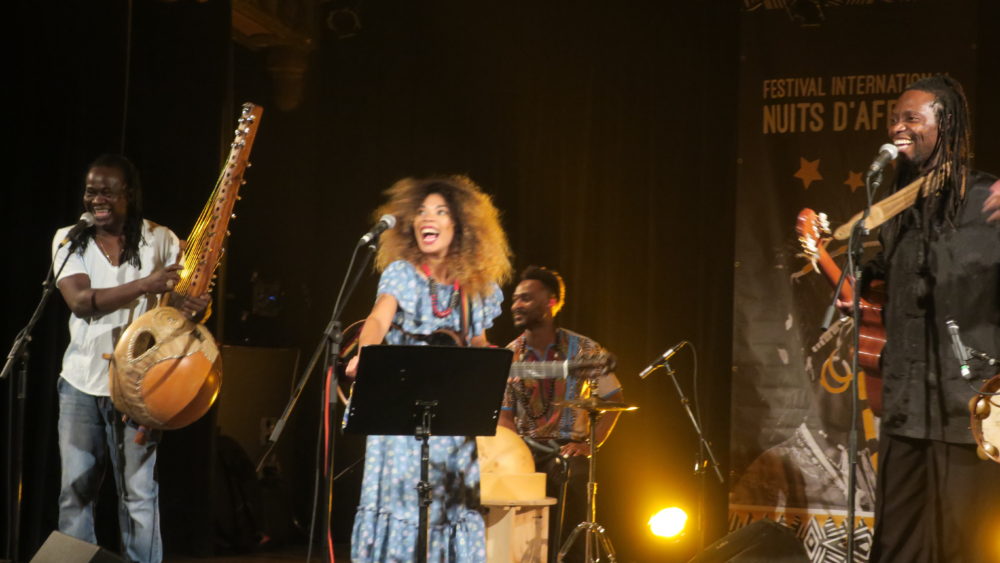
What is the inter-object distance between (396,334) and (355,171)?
3.99 m

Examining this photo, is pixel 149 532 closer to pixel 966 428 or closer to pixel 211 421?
pixel 211 421

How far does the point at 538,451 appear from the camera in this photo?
22.2 feet

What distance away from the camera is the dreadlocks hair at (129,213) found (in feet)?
17.2

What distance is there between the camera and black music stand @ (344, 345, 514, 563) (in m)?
4.17

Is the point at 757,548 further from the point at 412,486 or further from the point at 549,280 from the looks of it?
the point at 549,280

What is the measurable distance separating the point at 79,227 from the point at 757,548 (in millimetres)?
3384

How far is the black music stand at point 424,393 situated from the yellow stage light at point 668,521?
119 inches

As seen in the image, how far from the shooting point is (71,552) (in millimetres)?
4160

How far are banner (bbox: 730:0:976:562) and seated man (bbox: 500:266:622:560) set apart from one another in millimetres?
901

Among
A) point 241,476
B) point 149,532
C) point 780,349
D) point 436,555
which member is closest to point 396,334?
point 436,555

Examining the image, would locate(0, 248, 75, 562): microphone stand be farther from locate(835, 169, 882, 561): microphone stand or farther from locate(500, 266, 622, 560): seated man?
locate(835, 169, 882, 561): microphone stand

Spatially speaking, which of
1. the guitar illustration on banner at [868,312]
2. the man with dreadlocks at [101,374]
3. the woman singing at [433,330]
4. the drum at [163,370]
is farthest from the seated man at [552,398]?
the guitar illustration on banner at [868,312]

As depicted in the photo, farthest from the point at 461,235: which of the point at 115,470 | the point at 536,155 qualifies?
the point at 536,155

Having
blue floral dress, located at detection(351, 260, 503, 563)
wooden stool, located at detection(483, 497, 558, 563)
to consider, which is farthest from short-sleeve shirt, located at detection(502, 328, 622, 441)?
blue floral dress, located at detection(351, 260, 503, 563)
